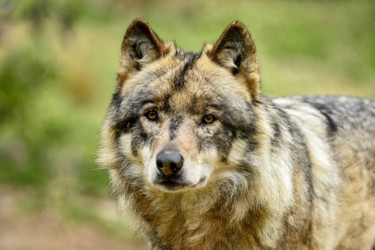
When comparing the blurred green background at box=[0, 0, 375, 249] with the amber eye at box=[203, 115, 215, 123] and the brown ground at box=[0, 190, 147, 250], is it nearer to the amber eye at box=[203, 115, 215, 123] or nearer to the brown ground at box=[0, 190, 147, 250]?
the brown ground at box=[0, 190, 147, 250]

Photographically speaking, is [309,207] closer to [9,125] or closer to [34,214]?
[34,214]

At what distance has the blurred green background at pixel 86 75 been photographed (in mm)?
8461

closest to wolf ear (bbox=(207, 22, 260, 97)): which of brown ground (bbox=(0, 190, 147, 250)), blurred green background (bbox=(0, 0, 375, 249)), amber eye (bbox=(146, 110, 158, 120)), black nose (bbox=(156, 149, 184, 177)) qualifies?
amber eye (bbox=(146, 110, 158, 120))

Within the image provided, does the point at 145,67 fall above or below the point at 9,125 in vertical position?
above

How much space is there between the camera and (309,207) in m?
4.41

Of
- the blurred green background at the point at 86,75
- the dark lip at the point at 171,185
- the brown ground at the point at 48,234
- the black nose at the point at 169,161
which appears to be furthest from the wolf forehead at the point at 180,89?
the brown ground at the point at 48,234

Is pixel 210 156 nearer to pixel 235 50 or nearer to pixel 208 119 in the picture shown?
pixel 208 119

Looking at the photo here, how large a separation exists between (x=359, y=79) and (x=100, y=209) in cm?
618

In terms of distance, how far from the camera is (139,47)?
441cm

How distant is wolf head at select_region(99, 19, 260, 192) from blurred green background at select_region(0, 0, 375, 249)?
2.51ft

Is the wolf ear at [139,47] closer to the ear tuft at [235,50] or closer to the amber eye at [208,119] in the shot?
the ear tuft at [235,50]

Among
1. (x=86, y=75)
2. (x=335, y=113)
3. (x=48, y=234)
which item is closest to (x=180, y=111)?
(x=335, y=113)

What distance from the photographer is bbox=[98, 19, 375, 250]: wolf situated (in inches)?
157

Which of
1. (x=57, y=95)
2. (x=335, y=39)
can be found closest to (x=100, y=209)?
(x=57, y=95)
